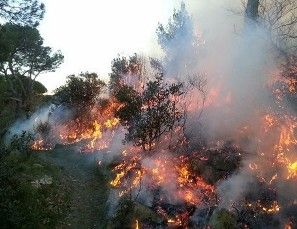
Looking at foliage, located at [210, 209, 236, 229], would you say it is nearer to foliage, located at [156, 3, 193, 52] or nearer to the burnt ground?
the burnt ground

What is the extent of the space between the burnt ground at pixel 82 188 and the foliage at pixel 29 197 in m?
0.50

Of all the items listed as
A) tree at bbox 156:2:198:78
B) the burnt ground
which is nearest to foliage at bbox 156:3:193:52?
tree at bbox 156:2:198:78

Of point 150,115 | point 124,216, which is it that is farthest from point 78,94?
point 124,216

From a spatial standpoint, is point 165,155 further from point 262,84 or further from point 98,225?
point 262,84

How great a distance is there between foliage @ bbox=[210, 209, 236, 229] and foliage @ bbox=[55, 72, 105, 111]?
22115 millimetres

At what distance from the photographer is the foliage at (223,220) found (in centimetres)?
1343

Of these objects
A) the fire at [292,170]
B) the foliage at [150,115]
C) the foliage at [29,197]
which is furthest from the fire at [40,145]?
the fire at [292,170]

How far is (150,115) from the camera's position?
20.1m

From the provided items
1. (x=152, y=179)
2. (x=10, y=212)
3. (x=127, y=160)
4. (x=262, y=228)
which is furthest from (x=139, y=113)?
(x=10, y=212)

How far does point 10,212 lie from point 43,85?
36.5m

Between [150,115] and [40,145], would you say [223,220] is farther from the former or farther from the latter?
[40,145]

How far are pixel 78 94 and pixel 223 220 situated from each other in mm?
23146

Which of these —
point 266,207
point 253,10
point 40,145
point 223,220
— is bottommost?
point 223,220

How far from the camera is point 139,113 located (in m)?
21.1
